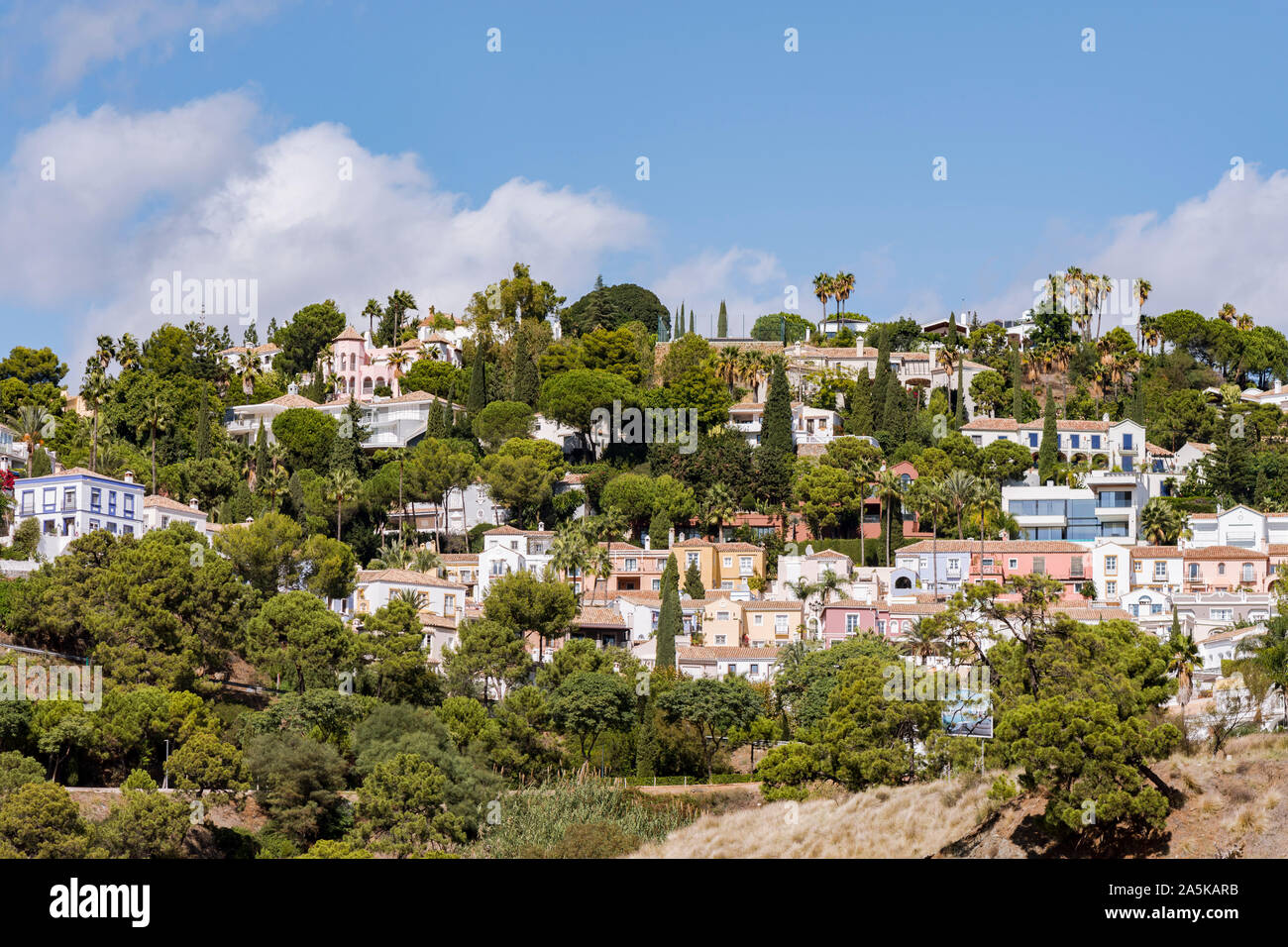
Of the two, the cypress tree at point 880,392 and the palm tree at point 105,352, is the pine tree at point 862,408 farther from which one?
the palm tree at point 105,352

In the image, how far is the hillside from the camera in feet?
107

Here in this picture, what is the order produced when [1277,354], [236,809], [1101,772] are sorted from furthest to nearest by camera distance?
[1277,354]
[236,809]
[1101,772]

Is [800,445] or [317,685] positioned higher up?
[800,445]

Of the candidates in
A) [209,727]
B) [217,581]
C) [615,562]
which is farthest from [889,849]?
[615,562]

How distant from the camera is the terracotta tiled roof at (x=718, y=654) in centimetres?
7262

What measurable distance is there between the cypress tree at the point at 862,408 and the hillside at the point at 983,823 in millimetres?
62481

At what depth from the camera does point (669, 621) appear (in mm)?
71812

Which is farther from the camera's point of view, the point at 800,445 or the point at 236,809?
the point at 800,445

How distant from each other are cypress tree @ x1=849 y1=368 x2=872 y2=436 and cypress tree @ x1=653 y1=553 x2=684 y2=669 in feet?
111

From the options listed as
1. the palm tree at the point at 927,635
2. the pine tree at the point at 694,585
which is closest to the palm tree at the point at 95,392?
the pine tree at the point at 694,585

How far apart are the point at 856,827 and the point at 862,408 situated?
69731mm
